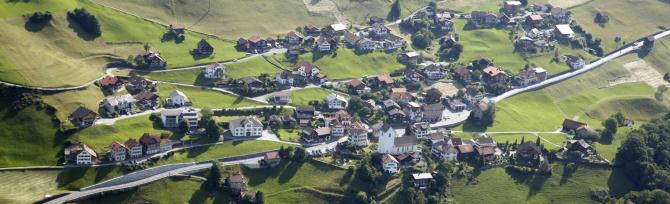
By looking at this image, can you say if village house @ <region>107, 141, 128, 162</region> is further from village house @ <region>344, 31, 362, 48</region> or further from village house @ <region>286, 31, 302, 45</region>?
village house @ <region>344, 31, 362, 48</region>

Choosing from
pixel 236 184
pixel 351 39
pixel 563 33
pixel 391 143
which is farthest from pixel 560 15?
pixel 236 184

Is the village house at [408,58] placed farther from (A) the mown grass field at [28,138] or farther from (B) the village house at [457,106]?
(A) the mown grass field at [28,138]

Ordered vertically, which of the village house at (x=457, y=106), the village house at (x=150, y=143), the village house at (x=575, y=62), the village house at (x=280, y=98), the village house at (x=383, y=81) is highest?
the village house at (x=575, y=62)

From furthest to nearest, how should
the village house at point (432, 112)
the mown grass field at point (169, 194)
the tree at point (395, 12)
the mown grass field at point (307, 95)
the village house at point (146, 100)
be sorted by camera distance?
the tree at point (395, 12)
the mown grass field at point (307, 95)
the village house at point (432, 112)
the village house at point (146, 100)
the mown grass field at point (169, 194)

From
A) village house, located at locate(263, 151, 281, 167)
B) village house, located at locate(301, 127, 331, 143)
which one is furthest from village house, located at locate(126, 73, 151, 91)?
village house, located at locate(263, 151, 281, 167)

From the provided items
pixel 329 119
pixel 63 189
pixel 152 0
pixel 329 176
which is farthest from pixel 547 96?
pixel 63 189

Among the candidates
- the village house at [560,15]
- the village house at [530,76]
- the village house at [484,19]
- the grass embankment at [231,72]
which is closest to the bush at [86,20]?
the grass embankment at [231,72]
